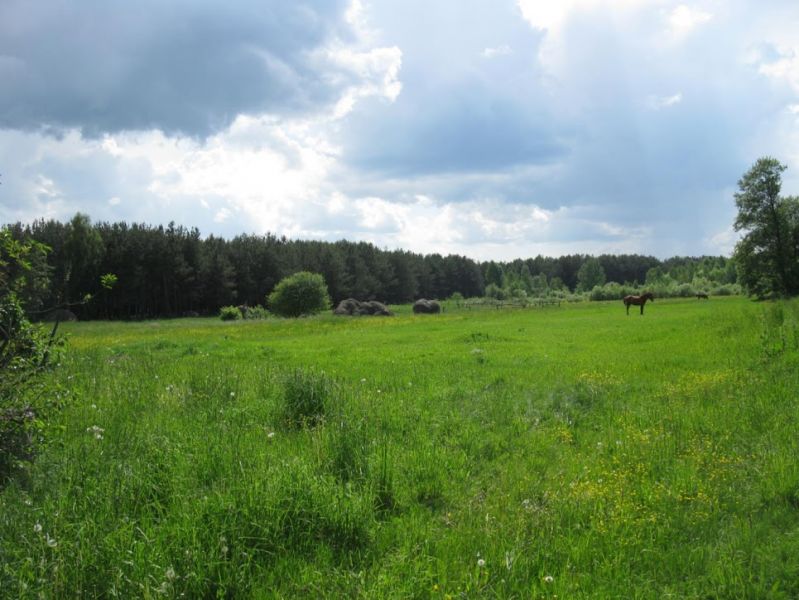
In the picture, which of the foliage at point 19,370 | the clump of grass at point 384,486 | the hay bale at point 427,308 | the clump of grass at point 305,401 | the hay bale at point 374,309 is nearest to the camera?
the foliage at point 19,370

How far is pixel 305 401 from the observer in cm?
916

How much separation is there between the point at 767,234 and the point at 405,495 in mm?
66166

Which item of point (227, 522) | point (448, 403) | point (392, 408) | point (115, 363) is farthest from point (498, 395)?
point (115, 363)

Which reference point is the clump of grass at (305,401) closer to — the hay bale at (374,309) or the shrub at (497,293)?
the hay bale at (374,309)

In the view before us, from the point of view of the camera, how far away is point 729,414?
30.2 ft

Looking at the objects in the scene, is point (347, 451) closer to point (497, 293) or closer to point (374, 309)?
point (374, 309)

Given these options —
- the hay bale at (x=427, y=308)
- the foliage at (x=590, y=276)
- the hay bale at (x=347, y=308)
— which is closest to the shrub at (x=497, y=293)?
the foliage at (x=590, y=276)

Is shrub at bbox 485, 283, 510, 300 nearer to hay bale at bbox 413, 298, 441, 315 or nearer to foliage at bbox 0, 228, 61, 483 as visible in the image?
hay bale at bbox 413, 298, 441, 315

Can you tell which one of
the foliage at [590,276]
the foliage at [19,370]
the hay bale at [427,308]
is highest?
the foliage at [590,276]

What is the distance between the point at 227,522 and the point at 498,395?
773 cm

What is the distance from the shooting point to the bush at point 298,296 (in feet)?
262

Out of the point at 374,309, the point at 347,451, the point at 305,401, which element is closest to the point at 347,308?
the point at 374,309

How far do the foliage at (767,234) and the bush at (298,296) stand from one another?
57.5 metres

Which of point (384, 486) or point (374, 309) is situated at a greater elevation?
point (384, 486)
